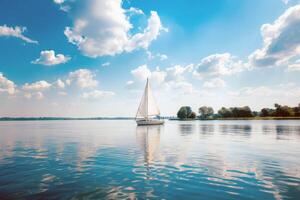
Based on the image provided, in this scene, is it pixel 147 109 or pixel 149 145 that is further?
pixel 147 109

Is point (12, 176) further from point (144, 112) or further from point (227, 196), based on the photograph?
point (144, 112)

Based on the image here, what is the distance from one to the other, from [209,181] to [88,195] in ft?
27.7

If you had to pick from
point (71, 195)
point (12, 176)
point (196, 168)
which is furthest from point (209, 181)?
point (12, 176)

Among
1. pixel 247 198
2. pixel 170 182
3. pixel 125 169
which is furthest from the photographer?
pixel 125 169

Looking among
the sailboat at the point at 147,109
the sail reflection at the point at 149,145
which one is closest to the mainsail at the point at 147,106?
the sailboat at the point at 147,109

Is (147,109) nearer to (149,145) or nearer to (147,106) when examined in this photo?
(147,106)

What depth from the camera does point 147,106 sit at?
370 ft

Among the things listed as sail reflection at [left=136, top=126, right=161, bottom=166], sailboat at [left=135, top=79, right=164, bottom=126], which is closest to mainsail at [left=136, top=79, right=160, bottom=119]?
sailboat at [left=135, top=79, right=164, bottom=126]

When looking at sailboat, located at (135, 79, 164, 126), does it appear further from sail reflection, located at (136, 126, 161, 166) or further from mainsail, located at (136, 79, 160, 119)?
sail reflection, located at (136, 126, 161, 166)

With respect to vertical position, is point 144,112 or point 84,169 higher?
point 144,112

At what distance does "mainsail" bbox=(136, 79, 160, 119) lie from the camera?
112938 mm

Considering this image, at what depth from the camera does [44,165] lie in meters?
21.9

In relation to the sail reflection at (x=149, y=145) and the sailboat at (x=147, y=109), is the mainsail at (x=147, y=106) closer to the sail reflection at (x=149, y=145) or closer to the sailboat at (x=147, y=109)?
the sailboat at (x=147, y=109)

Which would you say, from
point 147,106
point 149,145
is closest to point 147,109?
point 147,106
